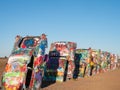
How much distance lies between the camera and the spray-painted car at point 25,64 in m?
13.0

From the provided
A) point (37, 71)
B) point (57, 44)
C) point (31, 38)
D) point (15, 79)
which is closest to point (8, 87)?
point (15, 79)

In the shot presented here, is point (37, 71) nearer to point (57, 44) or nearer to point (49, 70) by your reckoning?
point (49, 70)

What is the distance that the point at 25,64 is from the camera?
1348cm

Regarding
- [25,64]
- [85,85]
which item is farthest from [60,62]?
[25,64]

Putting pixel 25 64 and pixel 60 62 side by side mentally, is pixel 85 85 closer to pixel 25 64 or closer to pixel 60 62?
pixel 60 62

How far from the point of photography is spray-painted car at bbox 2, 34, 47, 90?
13.0 metres

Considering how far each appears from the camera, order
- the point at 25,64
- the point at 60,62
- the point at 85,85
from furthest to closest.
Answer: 1. the point at 60,62
2. the point at 85,85
3. the point at 25,64

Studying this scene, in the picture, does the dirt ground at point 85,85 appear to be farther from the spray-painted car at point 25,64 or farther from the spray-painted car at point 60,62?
the spray-painted car at point 25,64

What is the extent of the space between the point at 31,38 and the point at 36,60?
6.08 ft

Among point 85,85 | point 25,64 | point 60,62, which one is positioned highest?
point 25,64

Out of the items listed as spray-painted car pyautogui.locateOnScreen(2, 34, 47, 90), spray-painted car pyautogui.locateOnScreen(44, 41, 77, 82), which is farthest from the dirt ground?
spray-painted car pyautogui.locateOnScreen(2, 34, 47, 90)

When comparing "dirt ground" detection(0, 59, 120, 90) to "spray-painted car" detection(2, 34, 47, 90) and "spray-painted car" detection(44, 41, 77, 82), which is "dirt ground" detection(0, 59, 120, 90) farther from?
"spray-painted car" detection(2, 34, 47, 90)

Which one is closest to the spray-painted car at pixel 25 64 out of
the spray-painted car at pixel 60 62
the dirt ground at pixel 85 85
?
the dirt ground at pixel 85 85

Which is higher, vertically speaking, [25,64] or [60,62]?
[25,64]
